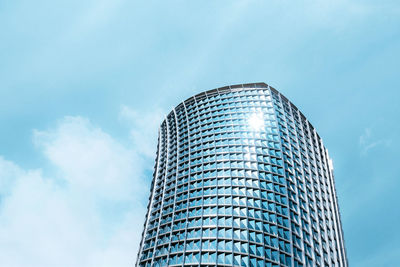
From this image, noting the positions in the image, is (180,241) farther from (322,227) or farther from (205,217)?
(322,227)

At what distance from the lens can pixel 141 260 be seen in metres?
82.6

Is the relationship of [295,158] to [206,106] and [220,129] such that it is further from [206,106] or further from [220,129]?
[206,106]

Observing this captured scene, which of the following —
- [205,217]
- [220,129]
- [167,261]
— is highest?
[220,129]

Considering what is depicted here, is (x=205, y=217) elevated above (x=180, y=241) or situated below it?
above

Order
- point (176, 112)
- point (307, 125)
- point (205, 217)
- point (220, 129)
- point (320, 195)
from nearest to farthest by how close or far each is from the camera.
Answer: point (205, 217) → point (320, 195) → point (220, 129) → point (307, 125) → point (176, 112)

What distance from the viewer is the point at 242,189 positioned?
85250 mm

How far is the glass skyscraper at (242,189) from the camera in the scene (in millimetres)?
75500

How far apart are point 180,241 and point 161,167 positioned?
3129 cm

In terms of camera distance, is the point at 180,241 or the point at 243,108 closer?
the point at 180,241

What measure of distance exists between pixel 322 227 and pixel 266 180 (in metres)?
16.8

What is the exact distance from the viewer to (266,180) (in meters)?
86.8

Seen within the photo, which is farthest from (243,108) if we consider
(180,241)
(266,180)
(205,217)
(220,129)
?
(180,241)

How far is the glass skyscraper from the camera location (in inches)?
2972

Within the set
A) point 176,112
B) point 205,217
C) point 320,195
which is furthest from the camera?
point 176,112
